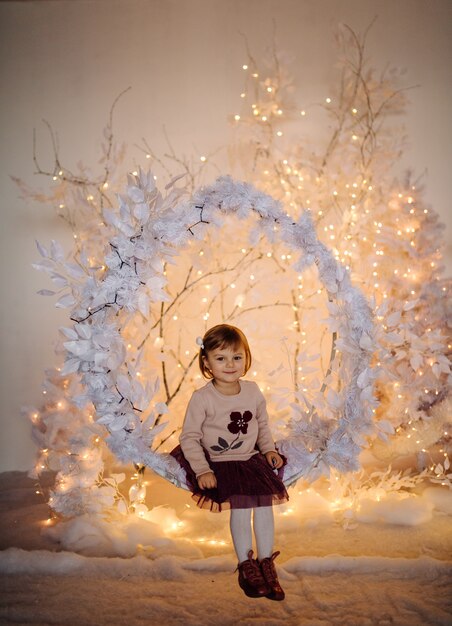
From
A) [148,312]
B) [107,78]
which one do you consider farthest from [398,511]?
[107,78]

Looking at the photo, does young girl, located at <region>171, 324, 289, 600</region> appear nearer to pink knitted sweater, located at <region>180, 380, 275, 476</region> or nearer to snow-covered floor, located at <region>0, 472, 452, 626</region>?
pink knitted sweater, located at <region>180, 380, 275, 476</region>

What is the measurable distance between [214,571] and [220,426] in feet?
1.72

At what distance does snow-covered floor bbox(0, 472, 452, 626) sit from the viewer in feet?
6.36

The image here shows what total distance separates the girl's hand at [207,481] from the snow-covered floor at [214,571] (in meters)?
0.36

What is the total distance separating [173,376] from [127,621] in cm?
141

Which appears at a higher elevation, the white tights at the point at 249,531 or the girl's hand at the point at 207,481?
the girl's hand at the point at 207,481

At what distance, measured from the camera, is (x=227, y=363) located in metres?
2.27

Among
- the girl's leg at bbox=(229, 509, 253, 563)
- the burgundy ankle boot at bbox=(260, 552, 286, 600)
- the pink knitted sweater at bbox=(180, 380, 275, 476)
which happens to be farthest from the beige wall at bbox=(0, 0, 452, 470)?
the burgundy ankle boot at bbox=(260, 552, 286, 600)

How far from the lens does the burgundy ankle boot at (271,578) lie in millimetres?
1988

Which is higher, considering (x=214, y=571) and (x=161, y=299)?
(x=161, y=299)

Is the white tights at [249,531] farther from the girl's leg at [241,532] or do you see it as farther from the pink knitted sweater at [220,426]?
the pink knitted sweater at [220,426]

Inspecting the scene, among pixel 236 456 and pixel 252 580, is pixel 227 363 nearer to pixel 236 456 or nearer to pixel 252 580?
pixel 236 456

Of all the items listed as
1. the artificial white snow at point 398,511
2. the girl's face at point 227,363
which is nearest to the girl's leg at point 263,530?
the girl's face at point 227,363

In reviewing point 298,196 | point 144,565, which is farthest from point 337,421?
point 298,196
